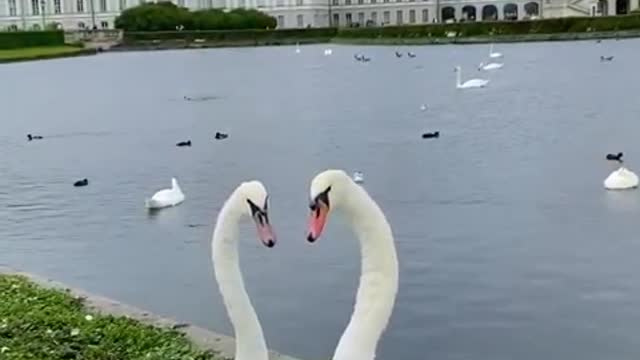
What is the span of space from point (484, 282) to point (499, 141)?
1244 cm

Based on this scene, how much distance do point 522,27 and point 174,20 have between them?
3812cm

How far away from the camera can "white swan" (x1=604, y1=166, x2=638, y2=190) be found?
16.9 metres

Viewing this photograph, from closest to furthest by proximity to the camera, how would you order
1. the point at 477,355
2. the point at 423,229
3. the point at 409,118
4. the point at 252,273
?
the point at 477,355 < the point at 252,273 < the point at 423,229 < the point at 409,118

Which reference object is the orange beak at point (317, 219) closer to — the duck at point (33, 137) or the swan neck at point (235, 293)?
the swan neck at point (235, 293)

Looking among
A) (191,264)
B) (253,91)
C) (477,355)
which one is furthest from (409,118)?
(477,355)

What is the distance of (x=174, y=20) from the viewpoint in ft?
357

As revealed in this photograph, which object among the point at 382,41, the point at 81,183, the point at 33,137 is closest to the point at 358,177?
the point at 81,183

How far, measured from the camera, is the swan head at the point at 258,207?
204 inches

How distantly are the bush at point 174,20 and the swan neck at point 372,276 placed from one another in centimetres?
10440

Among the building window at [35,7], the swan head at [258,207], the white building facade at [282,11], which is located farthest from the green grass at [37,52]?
the swan head at [258,207]

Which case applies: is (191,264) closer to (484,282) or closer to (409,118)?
(484,282)

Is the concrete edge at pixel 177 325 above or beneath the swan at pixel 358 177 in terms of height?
above

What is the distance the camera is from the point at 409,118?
101 feet

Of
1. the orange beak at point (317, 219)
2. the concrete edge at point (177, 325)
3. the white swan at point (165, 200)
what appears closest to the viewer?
the orange beak at point (317, 219)
